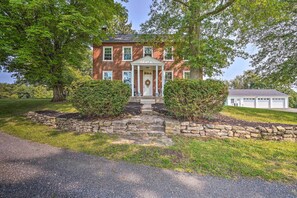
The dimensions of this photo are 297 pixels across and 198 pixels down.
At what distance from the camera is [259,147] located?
16.3ft

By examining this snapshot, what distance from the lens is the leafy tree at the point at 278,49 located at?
1138cm

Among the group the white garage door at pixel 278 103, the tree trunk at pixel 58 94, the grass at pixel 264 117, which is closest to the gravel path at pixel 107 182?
the grass at pixel 264 117

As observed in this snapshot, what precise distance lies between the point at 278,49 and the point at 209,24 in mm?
7568

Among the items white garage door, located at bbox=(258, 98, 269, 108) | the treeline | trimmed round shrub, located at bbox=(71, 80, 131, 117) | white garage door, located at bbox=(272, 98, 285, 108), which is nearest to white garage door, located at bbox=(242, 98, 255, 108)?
white garage door, located at bbox=(258, 98, 269, 108)

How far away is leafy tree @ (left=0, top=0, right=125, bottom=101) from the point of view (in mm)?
8258

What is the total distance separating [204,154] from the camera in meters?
4.42

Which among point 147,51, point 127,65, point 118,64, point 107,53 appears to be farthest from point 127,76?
point 147,51

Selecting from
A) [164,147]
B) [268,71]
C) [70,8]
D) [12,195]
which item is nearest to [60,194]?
[12,195]

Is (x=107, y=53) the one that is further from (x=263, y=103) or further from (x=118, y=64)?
(x=263, y=103)

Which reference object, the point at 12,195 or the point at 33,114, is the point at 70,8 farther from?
the point at 12,195

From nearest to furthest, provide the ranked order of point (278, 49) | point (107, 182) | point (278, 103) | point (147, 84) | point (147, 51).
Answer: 1. point (107, 182)
2. point (278, 49)
3. point (147, 84)
4. point (147, 51)
5. point (278, 103)

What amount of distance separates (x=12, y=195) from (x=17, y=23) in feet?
33.5

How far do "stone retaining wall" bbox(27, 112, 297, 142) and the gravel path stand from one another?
7.79ft

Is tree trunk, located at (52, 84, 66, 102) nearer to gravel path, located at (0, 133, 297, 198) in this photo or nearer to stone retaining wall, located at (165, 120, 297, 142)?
gravel path, located at (0, 133, 297, 198)
